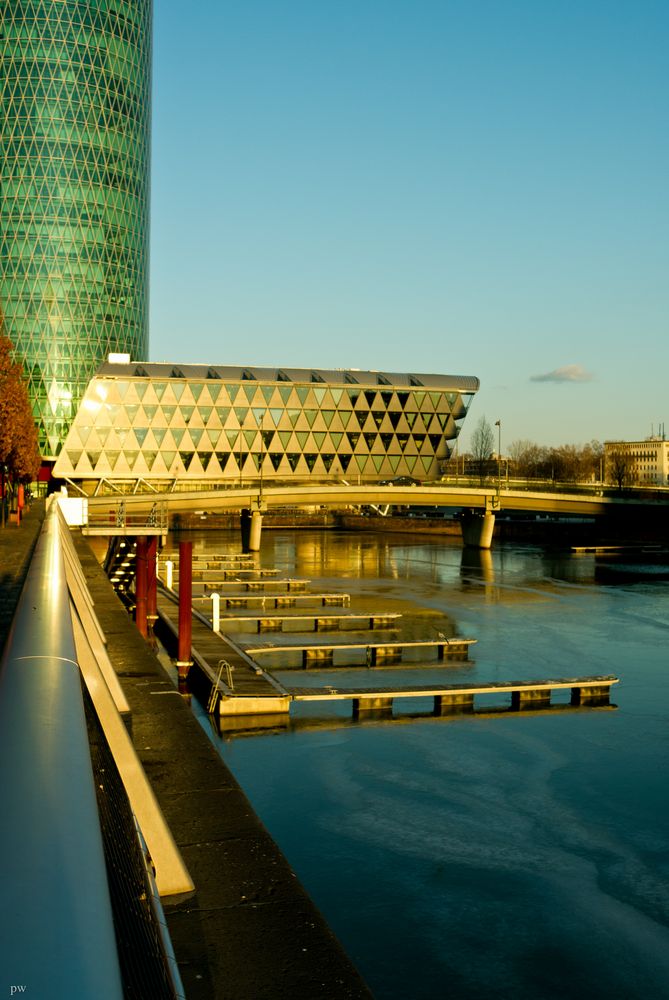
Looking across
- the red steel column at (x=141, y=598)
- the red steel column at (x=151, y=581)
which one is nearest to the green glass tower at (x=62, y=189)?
the red steel column at (x=151, y=581)

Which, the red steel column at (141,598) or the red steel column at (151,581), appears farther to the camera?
the red steel column at (151,581)

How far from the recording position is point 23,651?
4500 mm

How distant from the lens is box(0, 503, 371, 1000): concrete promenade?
666 cm

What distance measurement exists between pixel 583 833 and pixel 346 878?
5.19 meters

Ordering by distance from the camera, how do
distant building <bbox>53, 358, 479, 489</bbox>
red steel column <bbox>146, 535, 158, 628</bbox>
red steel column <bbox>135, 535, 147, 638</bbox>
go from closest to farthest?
red steel column <bbox>135, 535, 147, 638</bbox>
red steel column <bbox>146, 535, 158, 628</bbox>
distant building <bbox>53, 358, 479, 489</bbox>

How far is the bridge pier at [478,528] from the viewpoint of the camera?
337 ft

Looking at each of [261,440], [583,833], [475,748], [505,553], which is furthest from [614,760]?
[261,440]

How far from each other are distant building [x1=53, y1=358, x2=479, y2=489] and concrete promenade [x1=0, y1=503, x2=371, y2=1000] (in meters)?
104

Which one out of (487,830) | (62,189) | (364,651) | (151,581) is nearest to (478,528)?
(151,581)

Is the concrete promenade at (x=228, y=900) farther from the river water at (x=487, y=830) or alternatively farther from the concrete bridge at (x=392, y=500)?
the concrete bridge at (x=392, y=500)

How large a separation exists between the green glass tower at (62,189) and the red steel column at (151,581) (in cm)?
12223

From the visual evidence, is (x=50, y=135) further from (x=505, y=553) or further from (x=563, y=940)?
(x=563, y=940)

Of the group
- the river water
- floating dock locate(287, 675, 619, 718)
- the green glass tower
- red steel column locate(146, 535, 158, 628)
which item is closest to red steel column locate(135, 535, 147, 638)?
red steel column locate(146, 535, 158, 628)

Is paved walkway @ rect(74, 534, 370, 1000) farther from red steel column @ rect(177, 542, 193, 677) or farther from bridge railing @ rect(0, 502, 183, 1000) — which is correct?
red steel column @ rect(177, 542, 193, 677)
